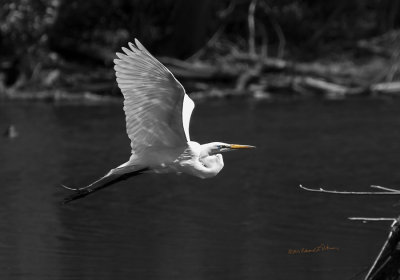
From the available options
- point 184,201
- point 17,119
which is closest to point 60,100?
point 17,119

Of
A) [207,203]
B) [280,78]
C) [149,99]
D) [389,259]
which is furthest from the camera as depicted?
[280,78]

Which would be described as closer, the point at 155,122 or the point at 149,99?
the point at 149,99

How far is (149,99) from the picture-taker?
6.38 metres

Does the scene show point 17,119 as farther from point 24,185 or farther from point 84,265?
point 84,265

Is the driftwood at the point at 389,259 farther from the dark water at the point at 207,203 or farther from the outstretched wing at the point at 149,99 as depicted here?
the outstretched wing at the point at 149,99

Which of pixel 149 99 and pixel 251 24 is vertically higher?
pixel 149 99

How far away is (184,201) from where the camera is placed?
30.4 ft

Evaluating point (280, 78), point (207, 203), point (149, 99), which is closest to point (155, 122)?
point (149, 99)

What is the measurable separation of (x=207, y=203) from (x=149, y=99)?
297 cm

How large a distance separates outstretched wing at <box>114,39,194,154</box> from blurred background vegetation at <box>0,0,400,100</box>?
403 inches

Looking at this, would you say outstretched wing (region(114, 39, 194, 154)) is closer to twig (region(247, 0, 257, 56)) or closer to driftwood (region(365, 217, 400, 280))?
driftwood (region(365, 217, 400, 280))

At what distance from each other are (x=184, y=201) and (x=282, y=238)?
1.76m

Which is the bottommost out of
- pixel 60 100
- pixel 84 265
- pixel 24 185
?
pixel 60 100
